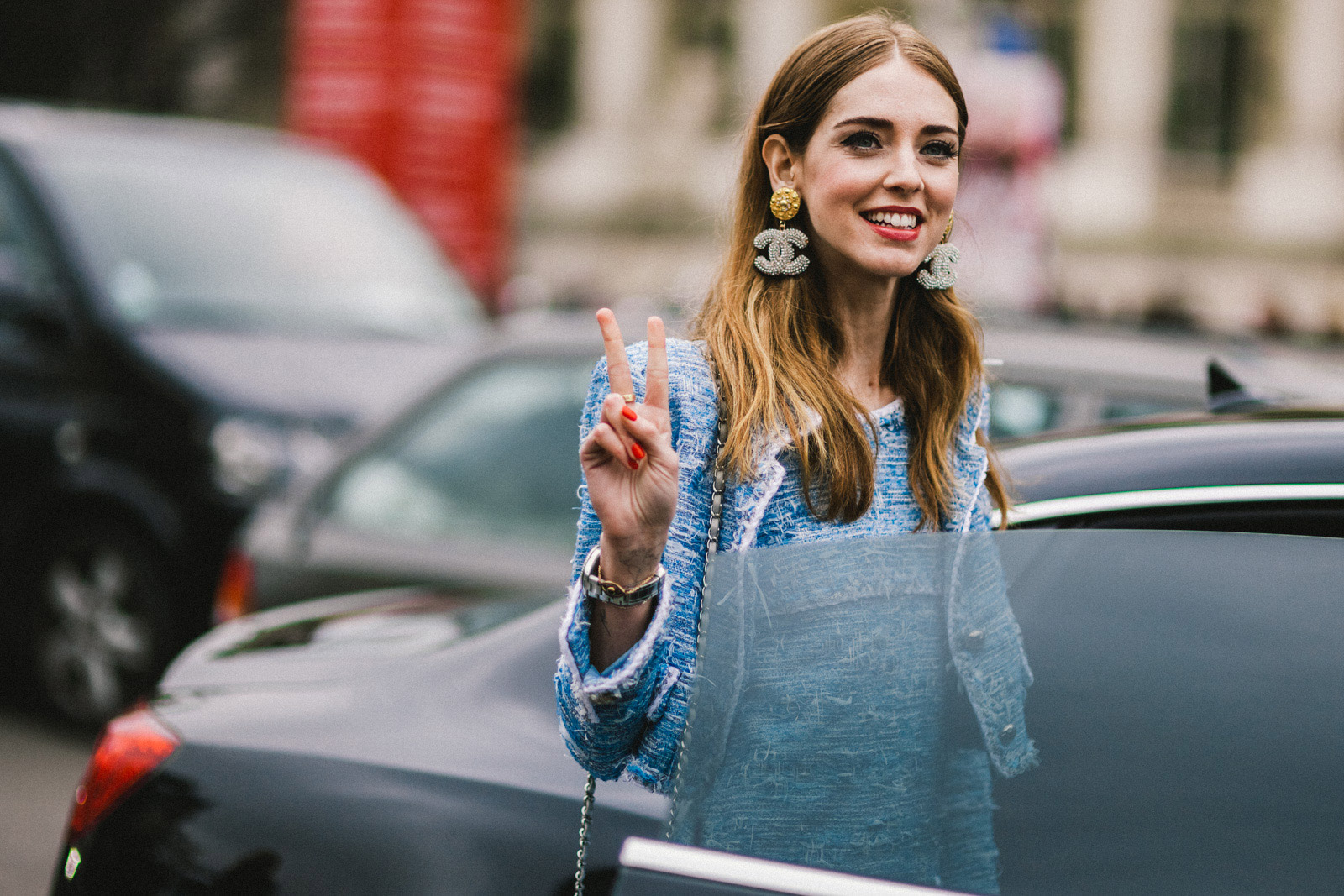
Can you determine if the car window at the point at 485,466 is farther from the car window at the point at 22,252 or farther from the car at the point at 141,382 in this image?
the car window at the point at 22,252

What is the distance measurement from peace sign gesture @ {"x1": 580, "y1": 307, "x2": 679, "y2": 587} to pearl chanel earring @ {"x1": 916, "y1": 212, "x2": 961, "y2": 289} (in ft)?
1.42

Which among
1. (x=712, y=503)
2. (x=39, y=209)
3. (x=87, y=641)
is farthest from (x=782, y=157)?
(x=39, y=209)

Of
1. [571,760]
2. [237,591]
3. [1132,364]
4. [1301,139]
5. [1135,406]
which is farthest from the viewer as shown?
[1301,139]

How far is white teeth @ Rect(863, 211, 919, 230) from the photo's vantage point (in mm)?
1824

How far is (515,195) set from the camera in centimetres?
2347

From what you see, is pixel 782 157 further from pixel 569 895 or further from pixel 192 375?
pixel 192 375

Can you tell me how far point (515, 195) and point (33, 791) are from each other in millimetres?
19455

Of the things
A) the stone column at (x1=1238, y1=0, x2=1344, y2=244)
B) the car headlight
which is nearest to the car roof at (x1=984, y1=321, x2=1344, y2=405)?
the car headlight

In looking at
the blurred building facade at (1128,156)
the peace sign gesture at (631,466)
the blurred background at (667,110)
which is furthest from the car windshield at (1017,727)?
the blurred building facade at (1128,156)

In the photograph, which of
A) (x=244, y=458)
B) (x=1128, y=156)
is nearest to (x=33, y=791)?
(x=244, y=458)

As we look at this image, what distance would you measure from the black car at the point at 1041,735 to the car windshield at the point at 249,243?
334 centimetres

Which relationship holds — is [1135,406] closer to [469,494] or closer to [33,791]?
[469,494]

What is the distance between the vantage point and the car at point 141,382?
5.21 m

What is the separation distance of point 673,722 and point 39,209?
4.79 meters
